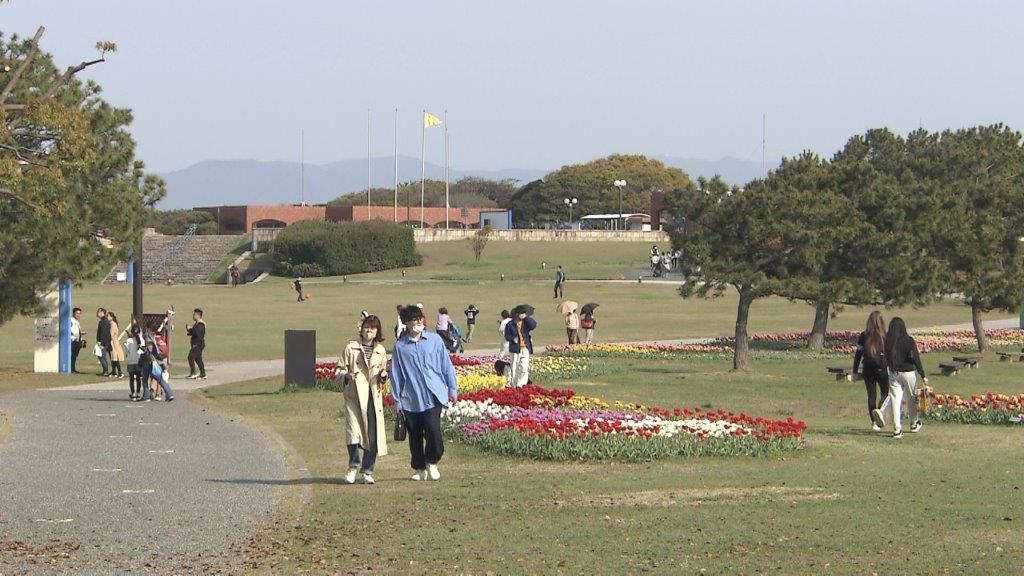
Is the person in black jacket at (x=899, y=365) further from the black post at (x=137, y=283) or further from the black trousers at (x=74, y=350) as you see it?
the black trousers at (x=74, y=350)

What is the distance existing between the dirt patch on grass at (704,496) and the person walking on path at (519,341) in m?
12.9

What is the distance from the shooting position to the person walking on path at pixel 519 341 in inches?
1042

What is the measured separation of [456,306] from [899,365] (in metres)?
48.2

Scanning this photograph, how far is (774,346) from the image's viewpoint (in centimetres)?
4509

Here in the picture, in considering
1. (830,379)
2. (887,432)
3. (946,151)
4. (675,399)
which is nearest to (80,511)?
(887,432)

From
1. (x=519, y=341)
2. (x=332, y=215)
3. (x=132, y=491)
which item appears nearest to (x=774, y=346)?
(x=519, y=341)

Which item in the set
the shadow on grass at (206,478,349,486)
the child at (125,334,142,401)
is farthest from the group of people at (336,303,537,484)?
the child at (125,334,142,401)

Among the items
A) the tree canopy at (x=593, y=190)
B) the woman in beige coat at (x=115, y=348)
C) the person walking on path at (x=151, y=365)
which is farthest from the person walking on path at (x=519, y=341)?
the tree canopy at (x=593, y=190)

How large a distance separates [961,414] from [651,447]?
7.77 metres

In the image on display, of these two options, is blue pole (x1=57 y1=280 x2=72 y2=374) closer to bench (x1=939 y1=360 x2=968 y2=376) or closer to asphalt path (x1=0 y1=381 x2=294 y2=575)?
asphalt path (x1=0 y1=381 x2=294 y2=575)

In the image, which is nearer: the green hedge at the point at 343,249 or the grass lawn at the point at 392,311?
the grass lawn at the point at 392,311

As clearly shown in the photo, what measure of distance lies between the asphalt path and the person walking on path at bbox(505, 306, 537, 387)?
574cm

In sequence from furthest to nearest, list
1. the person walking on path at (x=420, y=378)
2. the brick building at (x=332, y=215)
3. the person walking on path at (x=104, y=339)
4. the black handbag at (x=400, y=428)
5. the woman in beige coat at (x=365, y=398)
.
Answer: the brick building at (x=332, y=215), the person walking on path at (x=104, y=339), the woman in beige coat at (x=365, y=398), the black handbag at (x=400, y=428), the person walking on path at (x=420, y=378)

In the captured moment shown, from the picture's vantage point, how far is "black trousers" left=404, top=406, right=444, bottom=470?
1422 cm
